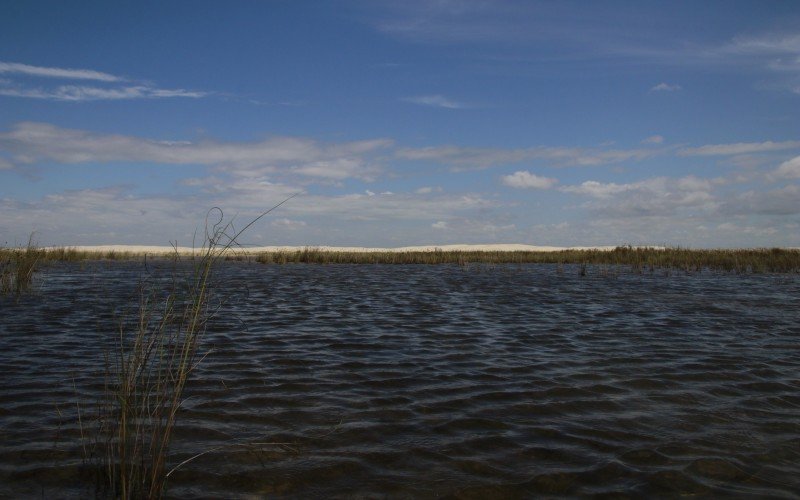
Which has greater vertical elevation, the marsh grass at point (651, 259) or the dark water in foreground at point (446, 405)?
the marsh grass at point (651, 259)

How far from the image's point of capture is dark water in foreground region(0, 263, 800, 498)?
3.53 metres

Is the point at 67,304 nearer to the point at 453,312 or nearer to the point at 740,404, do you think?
the point at 453,312

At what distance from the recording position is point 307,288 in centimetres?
1662

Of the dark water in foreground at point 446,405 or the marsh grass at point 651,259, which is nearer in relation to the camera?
the dark water in foreground at point 446,405

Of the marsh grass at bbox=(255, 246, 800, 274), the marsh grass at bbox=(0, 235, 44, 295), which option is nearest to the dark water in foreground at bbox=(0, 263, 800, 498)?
the marsh grass at bbox=(0, 235, 44, 295)

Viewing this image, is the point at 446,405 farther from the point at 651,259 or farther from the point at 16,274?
the point at 651,259

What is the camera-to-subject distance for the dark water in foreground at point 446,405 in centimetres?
353

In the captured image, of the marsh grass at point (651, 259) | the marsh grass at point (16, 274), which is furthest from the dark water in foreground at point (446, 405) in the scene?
the marsh grass at point (651, 259)

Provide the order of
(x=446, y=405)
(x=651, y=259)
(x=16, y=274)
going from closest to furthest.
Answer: (x=446, y=405) < (x=16, y=274) < (x=651, y=259)

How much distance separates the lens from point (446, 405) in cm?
501

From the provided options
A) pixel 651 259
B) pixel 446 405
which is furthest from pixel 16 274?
pixel 651 259

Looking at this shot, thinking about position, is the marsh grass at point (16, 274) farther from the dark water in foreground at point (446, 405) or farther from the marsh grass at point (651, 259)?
the marsh grass at point (651, 259)

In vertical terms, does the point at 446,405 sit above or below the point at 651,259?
below

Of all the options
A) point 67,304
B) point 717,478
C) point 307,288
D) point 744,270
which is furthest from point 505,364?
point 744,270
